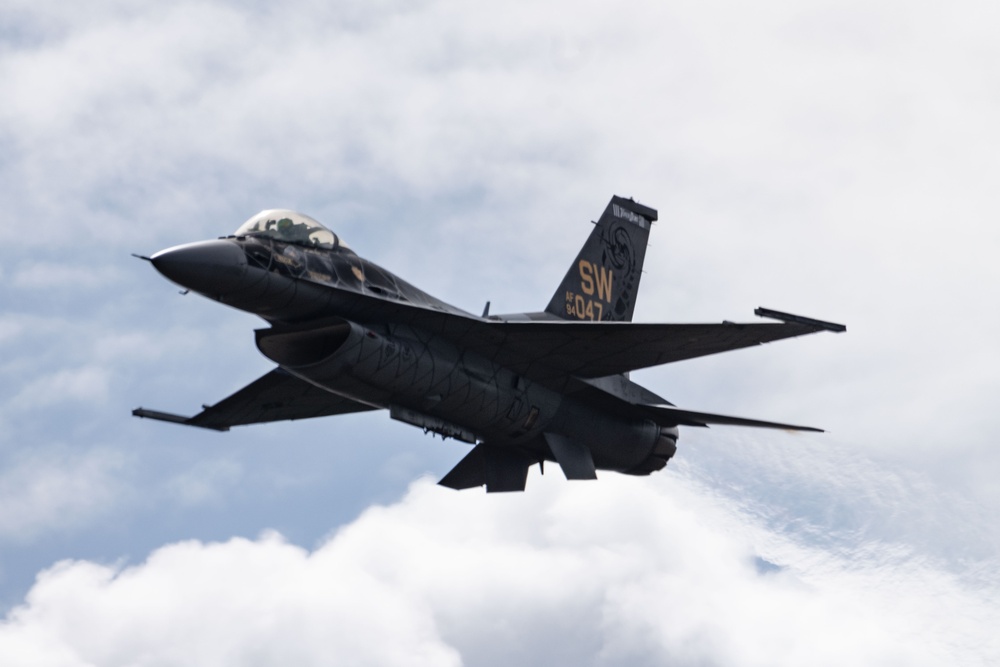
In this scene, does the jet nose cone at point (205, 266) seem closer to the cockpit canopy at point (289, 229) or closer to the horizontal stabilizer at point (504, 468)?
the cockpit canopy at point (289, 229)

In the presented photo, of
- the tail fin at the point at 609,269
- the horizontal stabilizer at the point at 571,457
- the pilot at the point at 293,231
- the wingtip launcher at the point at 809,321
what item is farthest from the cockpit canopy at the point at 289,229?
the wingtip launcher at the point at 809,321

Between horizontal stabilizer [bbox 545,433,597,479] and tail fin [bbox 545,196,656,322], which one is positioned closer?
horizontal stabilizer [bbox 545,433,597,479]

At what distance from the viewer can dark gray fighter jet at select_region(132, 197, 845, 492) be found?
89.0ft

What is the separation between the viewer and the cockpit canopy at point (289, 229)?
27.3 m

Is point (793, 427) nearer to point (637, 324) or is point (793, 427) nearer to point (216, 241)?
point (637, 324)

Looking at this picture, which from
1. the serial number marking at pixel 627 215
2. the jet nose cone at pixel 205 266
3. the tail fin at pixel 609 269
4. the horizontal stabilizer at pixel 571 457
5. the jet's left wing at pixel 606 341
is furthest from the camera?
the serial number marking at pixel 627 215

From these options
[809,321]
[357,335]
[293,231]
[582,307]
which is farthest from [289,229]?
[809,321]

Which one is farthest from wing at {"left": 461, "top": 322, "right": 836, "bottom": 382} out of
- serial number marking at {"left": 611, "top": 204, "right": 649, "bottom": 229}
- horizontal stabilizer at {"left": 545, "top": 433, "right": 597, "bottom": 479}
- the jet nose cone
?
serial number marking at {"left": 611, "top": 204, "right": 649, "bottom": 229}

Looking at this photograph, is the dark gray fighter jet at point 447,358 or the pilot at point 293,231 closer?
the dark gray fighter jet at point 447,358

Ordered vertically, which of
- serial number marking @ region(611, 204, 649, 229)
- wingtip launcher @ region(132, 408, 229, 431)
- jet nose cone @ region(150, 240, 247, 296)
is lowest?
wingtip launcher @ region(132, 408, 229, 431)

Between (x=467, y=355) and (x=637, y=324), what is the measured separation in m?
3.40

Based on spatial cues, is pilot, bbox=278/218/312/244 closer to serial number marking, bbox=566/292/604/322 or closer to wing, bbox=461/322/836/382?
wing, bbox=461/322/836/382

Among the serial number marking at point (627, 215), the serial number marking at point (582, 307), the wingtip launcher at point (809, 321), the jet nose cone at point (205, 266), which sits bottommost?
the jet nose cone at point (205, 266)

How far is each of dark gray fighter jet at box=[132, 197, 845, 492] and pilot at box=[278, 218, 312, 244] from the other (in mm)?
25
